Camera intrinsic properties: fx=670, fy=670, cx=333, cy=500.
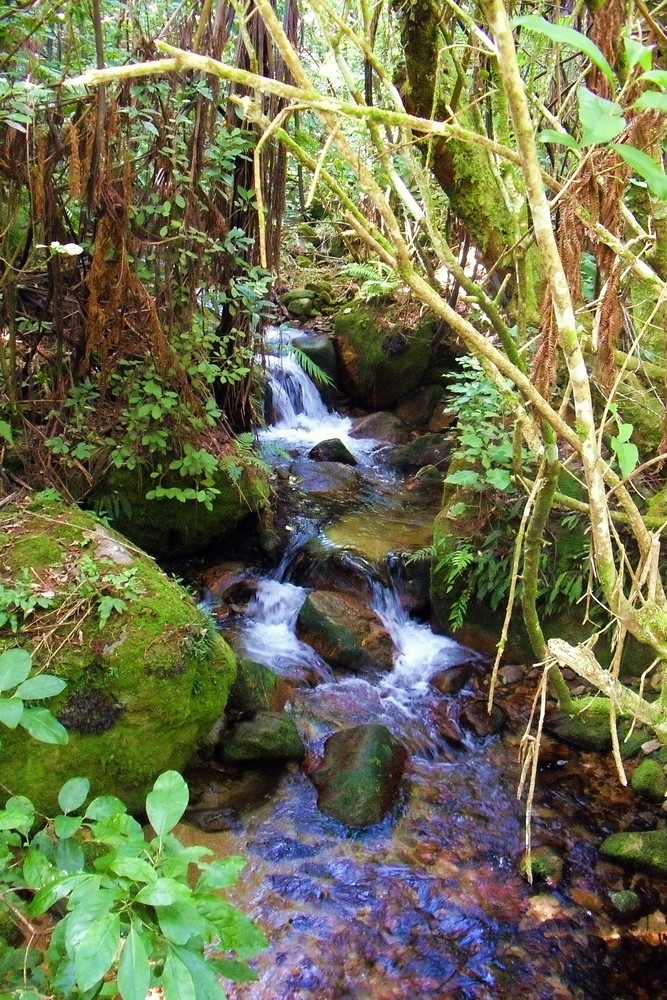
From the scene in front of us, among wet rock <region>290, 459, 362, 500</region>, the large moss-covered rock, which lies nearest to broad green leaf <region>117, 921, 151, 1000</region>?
the large moss-covered rock

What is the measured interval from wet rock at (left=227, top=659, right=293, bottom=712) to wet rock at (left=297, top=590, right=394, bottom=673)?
52 centimetres

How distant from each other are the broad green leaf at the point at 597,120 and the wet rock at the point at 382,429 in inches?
299

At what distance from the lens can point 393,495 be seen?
23.9 ft

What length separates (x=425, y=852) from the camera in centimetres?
361

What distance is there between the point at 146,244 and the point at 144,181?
386 millimetres

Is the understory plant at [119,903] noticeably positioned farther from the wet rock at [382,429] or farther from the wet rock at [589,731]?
the wet rock at [382,429]

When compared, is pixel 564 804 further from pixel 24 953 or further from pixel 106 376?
pixel 106 376

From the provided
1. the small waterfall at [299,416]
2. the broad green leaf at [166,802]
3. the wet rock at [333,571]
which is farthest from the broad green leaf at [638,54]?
the small waterfall at [299,416]

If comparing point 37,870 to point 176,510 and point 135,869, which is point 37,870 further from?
point 176,510

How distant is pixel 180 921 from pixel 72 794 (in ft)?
1.64

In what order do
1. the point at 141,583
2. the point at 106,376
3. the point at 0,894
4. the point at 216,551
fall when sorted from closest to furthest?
the point at 0,894 < the point at 141,583 < the point at 106,376 < the point at 216,551

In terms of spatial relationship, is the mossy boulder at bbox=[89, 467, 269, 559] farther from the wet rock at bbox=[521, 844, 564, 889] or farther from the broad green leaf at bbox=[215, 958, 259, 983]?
the broad green leaf at bbox=[215, 958, 259, 983]

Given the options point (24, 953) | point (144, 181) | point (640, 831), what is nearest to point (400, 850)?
point (640, 831)

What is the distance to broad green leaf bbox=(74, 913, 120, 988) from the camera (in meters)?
Answer: 1.19
